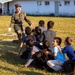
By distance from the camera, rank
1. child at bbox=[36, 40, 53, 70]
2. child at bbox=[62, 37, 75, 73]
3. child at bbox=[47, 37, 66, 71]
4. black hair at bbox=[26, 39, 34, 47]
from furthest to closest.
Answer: black hair at bbox=[26, 39, 34, 47], child at bbox=[36, 40, 53, 70], child at bbox=[47, 37, 66, 71], child at bbox=[62, 37, 75, 73]

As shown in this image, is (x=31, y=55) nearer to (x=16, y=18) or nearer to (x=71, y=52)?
(x=71, y=52)

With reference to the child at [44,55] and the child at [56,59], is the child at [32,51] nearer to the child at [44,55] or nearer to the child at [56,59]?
the child at [44,55]

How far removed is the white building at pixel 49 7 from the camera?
160 ft

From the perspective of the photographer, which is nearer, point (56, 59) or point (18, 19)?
point (56, 59)

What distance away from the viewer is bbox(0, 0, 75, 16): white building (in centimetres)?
4869

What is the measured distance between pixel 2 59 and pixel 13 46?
9.22 feet

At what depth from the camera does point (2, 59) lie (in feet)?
35.8

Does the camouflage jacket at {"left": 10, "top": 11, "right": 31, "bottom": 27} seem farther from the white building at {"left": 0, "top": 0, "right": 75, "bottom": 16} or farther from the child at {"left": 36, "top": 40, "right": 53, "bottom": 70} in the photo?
the white building at {"left": 0, "top": 0, "right": 75, "bottom": 16}

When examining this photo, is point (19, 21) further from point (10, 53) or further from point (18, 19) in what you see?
point (10, 53)

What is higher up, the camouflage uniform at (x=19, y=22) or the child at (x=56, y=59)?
the camouflage uniform at (x=19, y=22)

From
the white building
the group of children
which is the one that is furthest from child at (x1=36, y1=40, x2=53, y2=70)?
the white building

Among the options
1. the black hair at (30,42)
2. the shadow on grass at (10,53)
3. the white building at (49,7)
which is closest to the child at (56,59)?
the black hair at (30,42)

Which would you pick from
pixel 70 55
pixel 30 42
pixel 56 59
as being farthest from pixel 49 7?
pixel 70 55

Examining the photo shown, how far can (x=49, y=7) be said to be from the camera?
5044 cm
